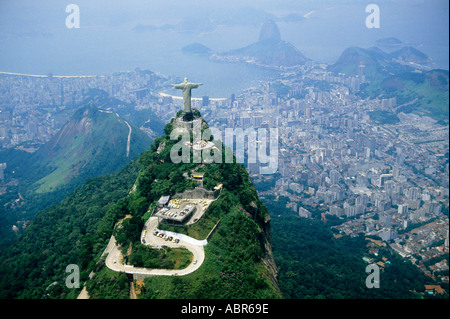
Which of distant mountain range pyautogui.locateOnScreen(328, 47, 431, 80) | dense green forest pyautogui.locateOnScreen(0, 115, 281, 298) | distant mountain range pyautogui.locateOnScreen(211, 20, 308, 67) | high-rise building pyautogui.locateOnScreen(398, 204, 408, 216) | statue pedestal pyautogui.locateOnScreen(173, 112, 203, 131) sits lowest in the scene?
high-rise building pyautogui.locateOnScreen(398, 204, 408, 216)

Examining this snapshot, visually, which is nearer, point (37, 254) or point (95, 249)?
point (95, 249)

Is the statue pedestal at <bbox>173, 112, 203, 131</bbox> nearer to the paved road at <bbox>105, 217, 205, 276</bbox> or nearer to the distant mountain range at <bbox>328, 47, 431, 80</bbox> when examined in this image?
the paved road at <bbox>105, 217, 205, 276</bbox>

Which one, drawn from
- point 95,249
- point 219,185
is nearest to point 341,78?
point 219,185

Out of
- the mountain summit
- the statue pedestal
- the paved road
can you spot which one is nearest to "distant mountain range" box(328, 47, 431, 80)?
the mountain summit

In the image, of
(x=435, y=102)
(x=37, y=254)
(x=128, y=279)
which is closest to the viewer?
(x=128, y=279)

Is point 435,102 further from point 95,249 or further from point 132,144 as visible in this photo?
point 95,249

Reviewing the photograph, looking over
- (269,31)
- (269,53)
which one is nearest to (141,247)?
(269,53)

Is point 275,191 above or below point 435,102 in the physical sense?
below
